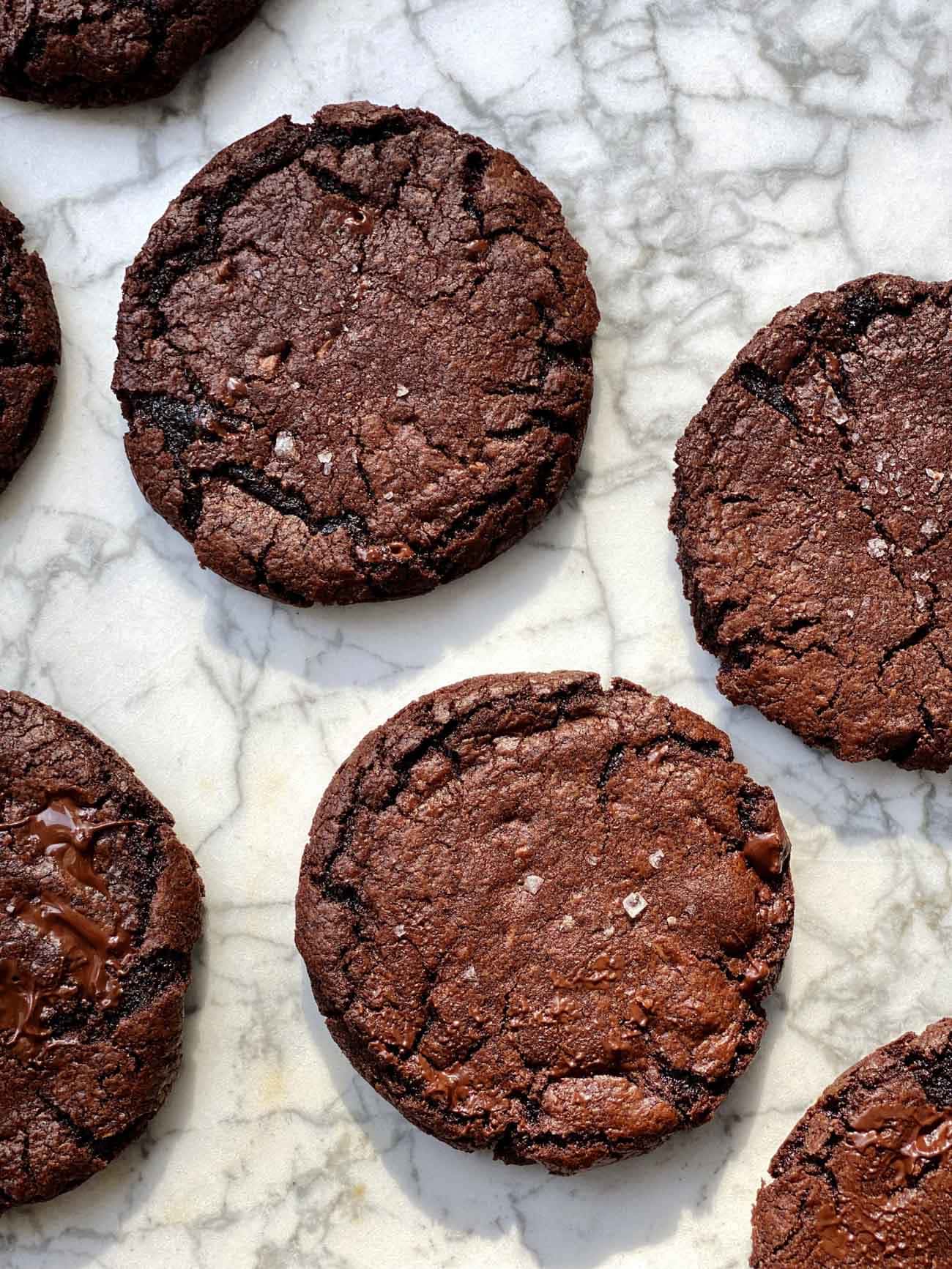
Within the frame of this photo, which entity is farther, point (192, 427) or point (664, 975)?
point (192, 427)

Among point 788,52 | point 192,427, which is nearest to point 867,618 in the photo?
point 788,52

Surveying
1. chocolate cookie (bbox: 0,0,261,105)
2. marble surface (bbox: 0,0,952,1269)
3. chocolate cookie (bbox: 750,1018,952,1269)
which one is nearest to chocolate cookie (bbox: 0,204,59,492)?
marble surface (bbox: 0,0,952,1269)

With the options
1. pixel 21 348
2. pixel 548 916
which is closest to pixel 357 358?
pixel 21 348

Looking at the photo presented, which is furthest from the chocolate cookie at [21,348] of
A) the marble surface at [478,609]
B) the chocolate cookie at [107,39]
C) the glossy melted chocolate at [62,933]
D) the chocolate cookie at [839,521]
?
the chocolate cookie at [839,521]

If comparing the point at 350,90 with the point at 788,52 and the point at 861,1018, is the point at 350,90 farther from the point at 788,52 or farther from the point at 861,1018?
the point at 861,1018

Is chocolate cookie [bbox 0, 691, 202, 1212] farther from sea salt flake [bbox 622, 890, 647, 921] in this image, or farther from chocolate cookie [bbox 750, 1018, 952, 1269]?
chocolate cookie [bbox 750, 1018, 952, 1269]

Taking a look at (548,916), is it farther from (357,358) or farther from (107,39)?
(107,39)
